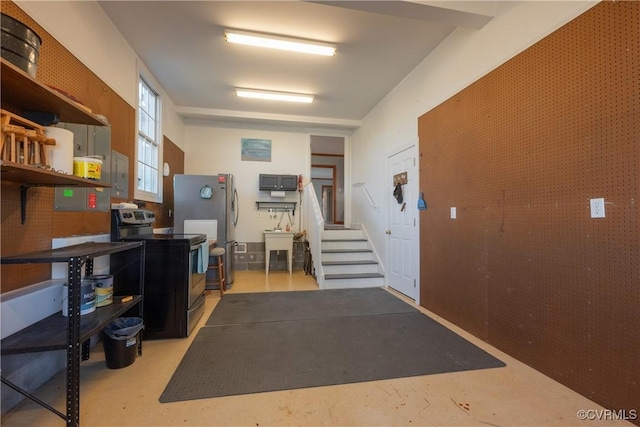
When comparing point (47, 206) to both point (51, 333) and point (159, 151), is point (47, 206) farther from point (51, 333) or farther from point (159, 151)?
point (159, 151)

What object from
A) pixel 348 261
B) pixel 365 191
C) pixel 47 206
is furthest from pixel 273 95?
pixel 47 206

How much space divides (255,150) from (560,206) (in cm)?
521

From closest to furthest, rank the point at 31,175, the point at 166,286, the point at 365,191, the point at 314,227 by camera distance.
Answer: the point at 31,175
the point at 166,286
the point at 314,227
the point at 365,191

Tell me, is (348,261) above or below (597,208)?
below

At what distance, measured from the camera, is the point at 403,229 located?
408 centimetres

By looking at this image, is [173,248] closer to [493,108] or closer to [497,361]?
[497,361]

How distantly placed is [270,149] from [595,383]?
5.67 m

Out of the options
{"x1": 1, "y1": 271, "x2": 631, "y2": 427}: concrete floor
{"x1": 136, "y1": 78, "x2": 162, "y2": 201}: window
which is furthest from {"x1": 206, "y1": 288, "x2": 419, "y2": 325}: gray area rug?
{"x1": 136, "y1": 78, "x2": 162, "y2": 201}: window

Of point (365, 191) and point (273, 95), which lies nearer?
point (273, 95)

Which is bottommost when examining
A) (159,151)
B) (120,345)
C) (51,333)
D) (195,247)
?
(120,345)

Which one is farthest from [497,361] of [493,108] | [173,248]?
[173,248]

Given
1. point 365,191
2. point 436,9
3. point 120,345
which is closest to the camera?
point 120,345

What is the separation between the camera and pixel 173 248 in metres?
2.63

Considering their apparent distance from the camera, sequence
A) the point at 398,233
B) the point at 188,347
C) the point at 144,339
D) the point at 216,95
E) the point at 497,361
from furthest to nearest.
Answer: the point at 216,95
the point at 398,233
the point at 144,339
the point at 188,347
the point at 497,361
